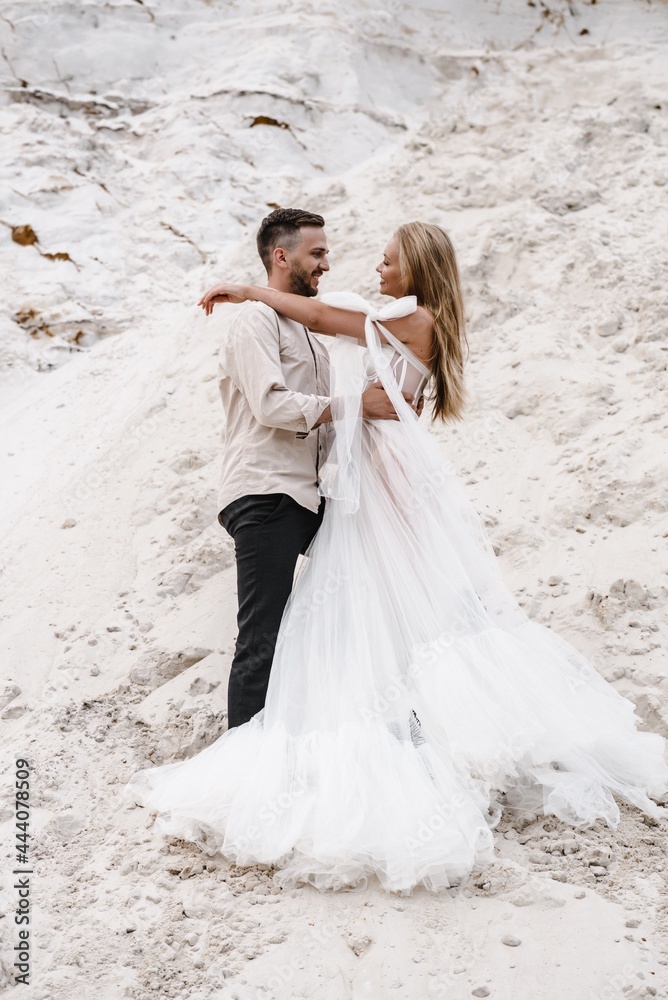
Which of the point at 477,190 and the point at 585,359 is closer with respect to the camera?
the point at 585,359

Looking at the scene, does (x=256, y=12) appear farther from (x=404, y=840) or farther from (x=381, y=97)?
(x=404, y=840)

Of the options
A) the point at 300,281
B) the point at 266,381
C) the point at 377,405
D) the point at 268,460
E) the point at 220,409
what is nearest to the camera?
the point at 266,381

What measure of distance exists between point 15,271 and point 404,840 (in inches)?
182

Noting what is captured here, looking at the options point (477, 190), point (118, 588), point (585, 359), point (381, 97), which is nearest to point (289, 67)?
point (381, 97)

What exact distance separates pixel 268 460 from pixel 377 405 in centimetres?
42

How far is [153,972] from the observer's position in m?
2.12

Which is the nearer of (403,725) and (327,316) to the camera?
(403,725)

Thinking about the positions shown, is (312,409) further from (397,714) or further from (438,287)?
(397,714)

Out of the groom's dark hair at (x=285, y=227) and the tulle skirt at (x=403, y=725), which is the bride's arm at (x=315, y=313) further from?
the tulle skirt at (x=403, y=725)

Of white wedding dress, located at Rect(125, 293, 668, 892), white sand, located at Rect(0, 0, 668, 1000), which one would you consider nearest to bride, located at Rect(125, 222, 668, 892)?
white wedding dress, located at Rect(125, 293, 668, 892)

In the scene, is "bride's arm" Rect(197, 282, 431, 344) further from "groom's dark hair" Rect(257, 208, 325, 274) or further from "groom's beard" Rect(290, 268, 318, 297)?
"groom's dark hair" Rect(257, 208, 325, 274)

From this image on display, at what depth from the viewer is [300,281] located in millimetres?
3057

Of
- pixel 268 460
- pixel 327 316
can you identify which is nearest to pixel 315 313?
pixel 327 316

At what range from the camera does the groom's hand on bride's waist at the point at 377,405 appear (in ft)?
9.66
